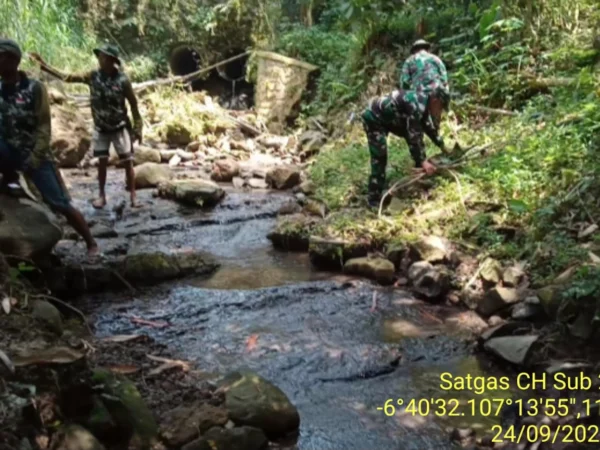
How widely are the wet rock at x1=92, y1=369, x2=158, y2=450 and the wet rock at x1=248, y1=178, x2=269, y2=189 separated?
21.3 ft

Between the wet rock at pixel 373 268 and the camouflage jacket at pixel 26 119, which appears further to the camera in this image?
the wet rock at pixel 373 268

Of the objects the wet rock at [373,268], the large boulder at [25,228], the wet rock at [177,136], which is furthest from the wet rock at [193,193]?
the wet rock at [177,136]

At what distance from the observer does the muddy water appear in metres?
3.54

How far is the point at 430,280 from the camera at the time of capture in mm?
5289

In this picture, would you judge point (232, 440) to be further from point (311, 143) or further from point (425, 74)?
point (311, 143)

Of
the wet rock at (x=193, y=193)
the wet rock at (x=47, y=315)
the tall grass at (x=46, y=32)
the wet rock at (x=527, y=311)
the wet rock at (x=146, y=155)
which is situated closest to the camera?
the wet rock at (x=47, y=315)

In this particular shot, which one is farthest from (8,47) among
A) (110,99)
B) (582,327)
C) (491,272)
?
(582,327)

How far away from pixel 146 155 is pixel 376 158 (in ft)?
18.3

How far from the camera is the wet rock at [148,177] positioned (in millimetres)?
9109

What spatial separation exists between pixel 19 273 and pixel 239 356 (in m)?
1.62

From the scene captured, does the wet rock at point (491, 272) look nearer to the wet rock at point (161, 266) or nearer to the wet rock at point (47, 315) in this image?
the wet rock at point (161, 266)

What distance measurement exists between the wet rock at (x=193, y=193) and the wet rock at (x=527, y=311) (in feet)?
15.5

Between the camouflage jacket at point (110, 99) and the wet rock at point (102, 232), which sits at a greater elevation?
the camouflage jacket at point (110, 99)

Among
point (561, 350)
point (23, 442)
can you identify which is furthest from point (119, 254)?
point (561, 350)
